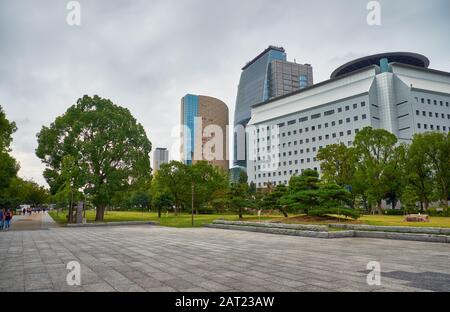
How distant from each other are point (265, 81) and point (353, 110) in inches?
3373

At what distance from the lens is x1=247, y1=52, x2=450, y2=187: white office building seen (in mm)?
86062

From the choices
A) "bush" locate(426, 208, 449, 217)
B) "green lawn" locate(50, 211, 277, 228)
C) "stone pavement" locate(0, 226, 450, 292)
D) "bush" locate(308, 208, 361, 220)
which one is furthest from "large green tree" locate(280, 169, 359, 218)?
"bush" locate(426, 208, 449, 217)

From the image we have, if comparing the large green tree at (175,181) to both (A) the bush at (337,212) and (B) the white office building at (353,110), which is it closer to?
(A) the bush at (337,212)

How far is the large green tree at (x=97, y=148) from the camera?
3262 centimetres

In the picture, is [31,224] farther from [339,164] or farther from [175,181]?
[339,164]

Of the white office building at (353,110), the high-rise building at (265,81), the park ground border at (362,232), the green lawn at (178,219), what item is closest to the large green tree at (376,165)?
the green lawn at (178,219)

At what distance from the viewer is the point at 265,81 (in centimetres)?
17100

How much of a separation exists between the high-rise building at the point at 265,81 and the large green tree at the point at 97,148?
138 metres

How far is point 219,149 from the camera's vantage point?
499 ft

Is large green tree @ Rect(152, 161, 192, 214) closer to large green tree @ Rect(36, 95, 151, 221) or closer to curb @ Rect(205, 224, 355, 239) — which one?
large green tree @ Rect(36, 95, 151, 221)

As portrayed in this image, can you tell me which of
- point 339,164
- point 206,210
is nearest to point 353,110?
point 339,164

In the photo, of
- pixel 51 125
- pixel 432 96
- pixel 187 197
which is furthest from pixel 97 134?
pixel 432 96

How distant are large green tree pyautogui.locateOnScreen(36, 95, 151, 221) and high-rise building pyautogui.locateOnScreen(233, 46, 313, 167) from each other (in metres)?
138

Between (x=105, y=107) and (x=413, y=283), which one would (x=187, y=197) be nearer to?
(x=105, y=107)
